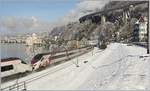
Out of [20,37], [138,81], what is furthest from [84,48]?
[138,81]

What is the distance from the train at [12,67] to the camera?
2756 centimetres

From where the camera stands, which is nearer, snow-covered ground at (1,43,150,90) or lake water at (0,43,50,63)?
snow-covered ground at (1,43,150,90)

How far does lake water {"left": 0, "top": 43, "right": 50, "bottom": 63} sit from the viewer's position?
99.9 feet

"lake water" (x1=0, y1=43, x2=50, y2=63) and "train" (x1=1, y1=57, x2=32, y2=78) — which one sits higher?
"lake water" (x1=0, y1=43, x2=50, y2=63)

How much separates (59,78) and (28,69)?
430 centimetres

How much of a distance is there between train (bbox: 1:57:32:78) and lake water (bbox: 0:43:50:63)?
942 millimetres

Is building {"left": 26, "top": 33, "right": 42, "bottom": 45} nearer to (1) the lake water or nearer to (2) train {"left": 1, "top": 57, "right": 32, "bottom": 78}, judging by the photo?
(1) the lake water

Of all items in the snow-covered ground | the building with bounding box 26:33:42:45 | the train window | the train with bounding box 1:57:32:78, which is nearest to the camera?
the snow-covered ground

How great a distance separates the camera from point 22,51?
34625mm

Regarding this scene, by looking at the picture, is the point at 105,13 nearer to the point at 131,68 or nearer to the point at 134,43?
the point at 131,68

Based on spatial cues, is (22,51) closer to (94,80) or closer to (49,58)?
(49,58)

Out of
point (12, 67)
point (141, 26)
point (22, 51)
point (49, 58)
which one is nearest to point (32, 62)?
point (22, 51)

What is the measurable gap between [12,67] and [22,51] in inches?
199

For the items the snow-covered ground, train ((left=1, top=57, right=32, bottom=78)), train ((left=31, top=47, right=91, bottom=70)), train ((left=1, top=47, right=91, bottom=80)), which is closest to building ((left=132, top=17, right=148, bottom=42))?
the snow-covered ground
